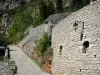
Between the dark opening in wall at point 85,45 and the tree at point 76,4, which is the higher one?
the tree at point 76,4

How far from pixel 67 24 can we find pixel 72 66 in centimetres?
381

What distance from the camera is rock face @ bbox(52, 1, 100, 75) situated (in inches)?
677

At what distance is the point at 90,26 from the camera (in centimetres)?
1794

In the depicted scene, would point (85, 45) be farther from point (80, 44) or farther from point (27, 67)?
point (27, 67)

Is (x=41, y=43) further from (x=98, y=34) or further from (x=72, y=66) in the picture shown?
(x=98, y=34)

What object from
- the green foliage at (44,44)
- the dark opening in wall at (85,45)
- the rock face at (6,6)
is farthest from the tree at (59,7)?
the dark opening in wall at (85,45)

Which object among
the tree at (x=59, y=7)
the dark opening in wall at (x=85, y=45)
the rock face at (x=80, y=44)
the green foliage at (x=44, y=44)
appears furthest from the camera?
the tree at (x=59, y=7)

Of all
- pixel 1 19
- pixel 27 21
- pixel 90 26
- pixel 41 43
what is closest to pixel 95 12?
pixel 90 26

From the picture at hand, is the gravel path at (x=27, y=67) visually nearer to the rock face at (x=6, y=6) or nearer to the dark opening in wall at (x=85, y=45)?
the dark opening in wall at (x=85, y=45)

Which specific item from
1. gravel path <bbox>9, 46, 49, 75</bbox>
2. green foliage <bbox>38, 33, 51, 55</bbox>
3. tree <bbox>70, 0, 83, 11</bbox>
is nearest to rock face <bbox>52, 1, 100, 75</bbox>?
gravel path <bbox>9, 46, 49, 75</bbox>

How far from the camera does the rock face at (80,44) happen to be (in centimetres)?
1719

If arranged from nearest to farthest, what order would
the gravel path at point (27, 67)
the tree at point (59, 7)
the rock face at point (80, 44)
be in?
the rock face at point (80, 44)
the gravel path at point (27, 67)
the tree at point (59, 7)

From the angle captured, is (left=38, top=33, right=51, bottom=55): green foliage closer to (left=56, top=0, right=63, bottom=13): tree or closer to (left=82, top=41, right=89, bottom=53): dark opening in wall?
(left=82, top=41, right=89, bottom=53): dark opening in wall

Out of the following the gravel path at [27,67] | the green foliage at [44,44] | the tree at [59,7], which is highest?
the tree at [59,7]
